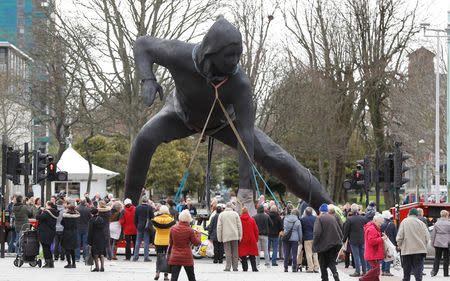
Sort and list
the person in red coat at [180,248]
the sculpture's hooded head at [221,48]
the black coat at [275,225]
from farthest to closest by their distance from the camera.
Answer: the black coat at [275,225], the person in red coat at [180,248], the sculpture's hooded head at [221,48]

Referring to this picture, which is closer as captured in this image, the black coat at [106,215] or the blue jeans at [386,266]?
the blue jeans at [386,266]

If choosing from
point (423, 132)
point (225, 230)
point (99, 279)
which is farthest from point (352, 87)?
point (99, 279)

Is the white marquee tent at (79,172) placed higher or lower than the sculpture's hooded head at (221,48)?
lower

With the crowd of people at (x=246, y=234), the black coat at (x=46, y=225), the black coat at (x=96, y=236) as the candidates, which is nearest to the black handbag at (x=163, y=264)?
the crowd of people at (x=246, y=234)

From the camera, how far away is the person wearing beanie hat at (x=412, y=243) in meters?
14.8

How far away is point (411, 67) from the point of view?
139 ft

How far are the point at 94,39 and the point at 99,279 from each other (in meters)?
17.6

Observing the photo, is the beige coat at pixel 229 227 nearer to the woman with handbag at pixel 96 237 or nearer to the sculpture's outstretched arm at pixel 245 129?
the woman with handbag at pixel 96 237

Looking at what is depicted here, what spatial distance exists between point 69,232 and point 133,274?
2.19m

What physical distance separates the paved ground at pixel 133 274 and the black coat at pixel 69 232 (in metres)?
0.56

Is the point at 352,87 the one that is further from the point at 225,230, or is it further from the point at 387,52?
the point at 225,230

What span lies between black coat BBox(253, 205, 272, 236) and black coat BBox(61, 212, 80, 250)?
168 inches

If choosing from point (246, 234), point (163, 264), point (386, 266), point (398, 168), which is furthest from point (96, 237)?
point (398, 168)

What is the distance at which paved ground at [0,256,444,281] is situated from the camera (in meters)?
15.6
